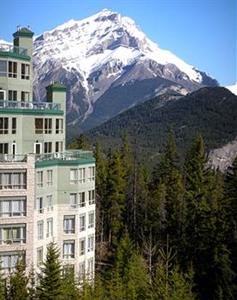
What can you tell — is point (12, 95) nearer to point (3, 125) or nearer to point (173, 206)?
point (3, 125)

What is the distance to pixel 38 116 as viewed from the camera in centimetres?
4341

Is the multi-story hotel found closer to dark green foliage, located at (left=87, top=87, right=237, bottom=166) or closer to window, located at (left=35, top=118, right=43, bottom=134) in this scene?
window, located at (left=35, top=118, right=43, bottom=134)

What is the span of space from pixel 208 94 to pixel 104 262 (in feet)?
441

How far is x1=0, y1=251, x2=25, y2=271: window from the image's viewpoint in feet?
131

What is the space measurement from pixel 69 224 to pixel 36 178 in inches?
186

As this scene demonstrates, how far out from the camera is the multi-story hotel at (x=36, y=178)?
40.0m

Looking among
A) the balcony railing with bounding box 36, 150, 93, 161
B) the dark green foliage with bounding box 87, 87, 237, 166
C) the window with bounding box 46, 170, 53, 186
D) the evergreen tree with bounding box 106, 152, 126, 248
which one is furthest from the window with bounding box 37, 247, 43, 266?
the dark green foliage with bounding box 87, 87, 237, 166

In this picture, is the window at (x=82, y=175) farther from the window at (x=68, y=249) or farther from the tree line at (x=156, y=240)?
the tree line at (x=156, y=240)

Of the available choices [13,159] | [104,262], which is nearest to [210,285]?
[104,262]

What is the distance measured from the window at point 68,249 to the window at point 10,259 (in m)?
3.99

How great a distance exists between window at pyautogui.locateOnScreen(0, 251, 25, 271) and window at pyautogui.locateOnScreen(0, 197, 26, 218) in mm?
2522

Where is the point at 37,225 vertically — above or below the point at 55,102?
below

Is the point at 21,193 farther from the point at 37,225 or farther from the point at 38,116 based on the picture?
the point at 38,116

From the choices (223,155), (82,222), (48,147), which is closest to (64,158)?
(48,147)
